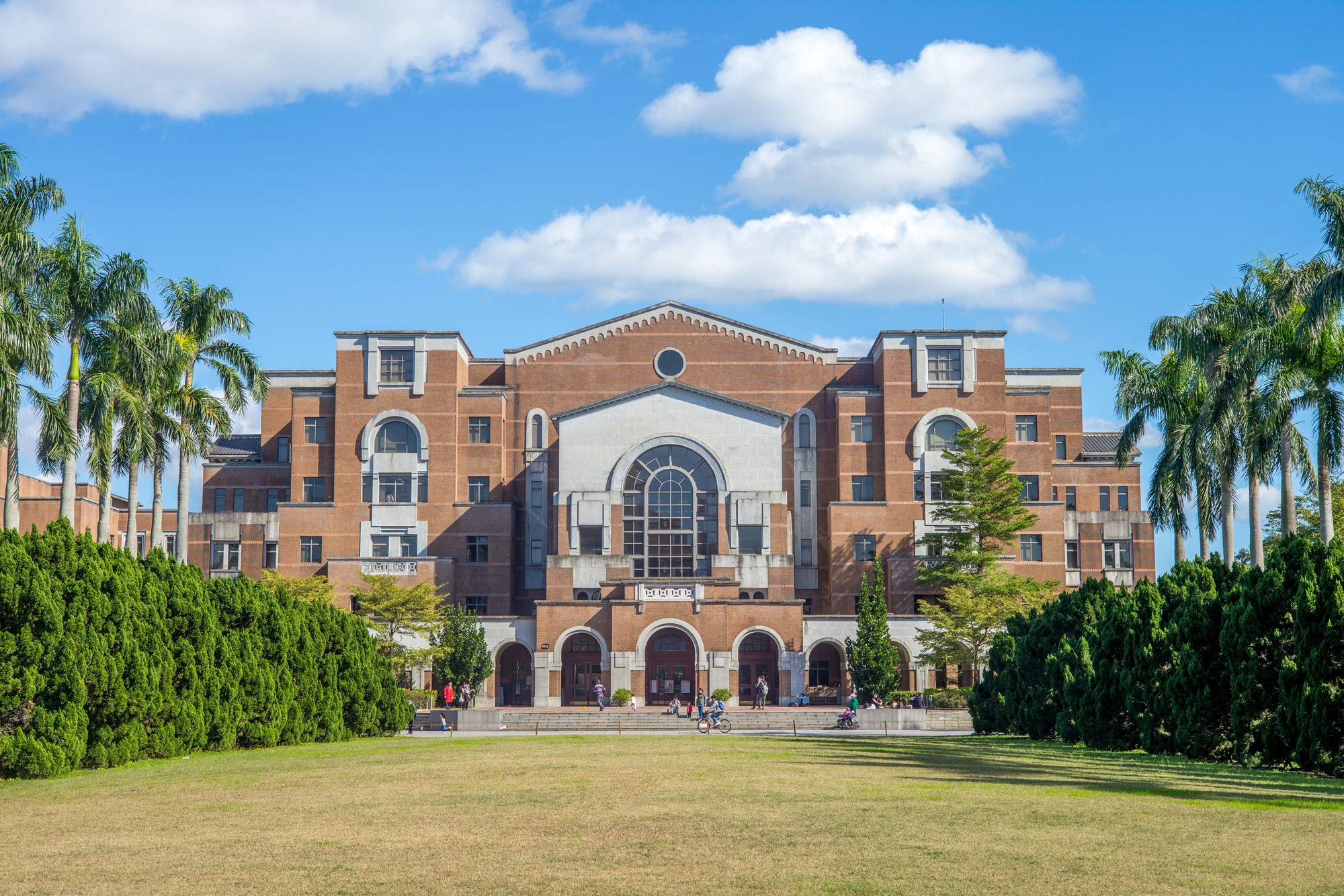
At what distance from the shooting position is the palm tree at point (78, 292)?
1529 inches

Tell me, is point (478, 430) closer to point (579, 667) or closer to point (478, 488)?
point (478, 488)

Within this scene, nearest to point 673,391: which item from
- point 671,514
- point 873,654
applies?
point 671,514

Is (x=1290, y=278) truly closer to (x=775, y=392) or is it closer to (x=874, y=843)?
(x=874, y=843)

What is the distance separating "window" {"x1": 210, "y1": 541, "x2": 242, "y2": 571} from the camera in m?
70.0

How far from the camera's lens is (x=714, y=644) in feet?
203

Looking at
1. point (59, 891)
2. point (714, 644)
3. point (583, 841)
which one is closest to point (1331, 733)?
point (583, 841)

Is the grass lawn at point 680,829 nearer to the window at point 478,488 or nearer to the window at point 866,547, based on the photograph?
the window at point 866,547

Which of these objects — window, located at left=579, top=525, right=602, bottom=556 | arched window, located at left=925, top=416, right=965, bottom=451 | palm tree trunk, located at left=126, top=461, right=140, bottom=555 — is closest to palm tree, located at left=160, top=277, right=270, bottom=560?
palm tree trunk, located at left=126, top=461, right=140, bottom=555

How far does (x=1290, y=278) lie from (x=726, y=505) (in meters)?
33.2

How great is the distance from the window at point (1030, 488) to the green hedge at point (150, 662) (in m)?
42.2

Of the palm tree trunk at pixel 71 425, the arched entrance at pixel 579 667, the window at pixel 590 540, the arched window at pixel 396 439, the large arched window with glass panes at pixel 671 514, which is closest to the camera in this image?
the palm tree trunk at pixel 71 425

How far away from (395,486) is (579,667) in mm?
14432

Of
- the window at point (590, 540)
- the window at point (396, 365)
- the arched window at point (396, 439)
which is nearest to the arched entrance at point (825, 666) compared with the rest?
the window at point (590, 540)

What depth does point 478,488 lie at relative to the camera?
69.9 metres
